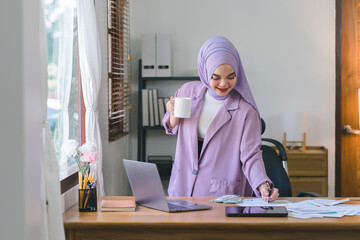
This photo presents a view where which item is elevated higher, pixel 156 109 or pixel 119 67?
pixel 119 67

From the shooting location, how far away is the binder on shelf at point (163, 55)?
504 centimetres

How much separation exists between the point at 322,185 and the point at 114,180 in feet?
6.39

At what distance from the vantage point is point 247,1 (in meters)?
5.23

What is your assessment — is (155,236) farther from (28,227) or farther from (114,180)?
(114,180)

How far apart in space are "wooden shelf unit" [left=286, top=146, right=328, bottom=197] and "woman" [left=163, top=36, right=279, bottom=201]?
2.17 metres

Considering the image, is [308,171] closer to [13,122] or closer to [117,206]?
[117,206]

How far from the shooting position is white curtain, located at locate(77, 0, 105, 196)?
3236mm

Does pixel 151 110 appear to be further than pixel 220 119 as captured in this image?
Yes

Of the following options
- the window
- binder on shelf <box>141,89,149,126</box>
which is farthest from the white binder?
the window

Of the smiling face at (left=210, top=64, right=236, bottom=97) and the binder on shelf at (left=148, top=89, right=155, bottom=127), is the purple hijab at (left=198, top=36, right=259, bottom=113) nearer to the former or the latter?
the smiling face at (left=210, top=64, right=236, bottom=97)

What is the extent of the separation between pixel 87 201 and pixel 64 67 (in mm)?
896

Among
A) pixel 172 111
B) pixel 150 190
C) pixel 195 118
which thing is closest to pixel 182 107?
pixel 172 111

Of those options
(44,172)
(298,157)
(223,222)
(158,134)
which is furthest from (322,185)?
(44,172)

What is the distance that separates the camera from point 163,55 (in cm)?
504
